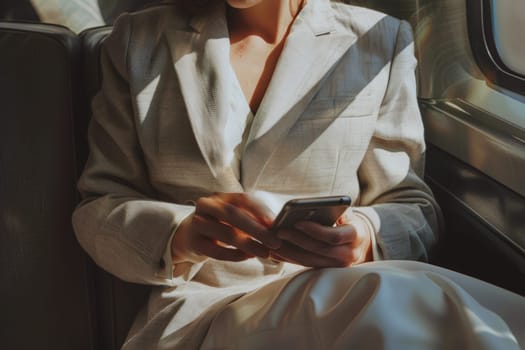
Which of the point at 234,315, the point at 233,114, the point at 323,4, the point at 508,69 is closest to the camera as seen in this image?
the point at 234,315

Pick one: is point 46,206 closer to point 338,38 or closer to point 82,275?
point 82,275

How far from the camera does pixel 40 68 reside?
142 centimetres

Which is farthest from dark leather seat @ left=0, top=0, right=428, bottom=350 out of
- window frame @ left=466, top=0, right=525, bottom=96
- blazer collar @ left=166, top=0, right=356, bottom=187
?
window frame @ left=466, top=0, right=525, bottom=96

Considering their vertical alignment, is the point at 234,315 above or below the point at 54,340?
above

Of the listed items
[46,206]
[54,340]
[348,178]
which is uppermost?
[348,178]

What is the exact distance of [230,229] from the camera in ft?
3.72

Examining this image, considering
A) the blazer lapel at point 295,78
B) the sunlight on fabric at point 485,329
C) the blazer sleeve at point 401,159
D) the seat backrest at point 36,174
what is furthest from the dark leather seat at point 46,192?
the sunlight on fabric at point 485,329

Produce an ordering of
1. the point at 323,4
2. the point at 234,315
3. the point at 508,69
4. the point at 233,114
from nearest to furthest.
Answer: the point at 234,315, the point at 233,114, the point at 323,4, the point at 508,69

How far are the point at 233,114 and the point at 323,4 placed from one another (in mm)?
263

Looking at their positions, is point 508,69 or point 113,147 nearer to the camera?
point 113,147

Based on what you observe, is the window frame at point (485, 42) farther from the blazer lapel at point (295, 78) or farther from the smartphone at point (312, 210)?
the smartphone at point (312, 210)

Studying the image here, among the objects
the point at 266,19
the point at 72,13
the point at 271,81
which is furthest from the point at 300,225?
the point at 72,13

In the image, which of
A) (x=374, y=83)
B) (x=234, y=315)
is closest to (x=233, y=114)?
(x=374, y=83)

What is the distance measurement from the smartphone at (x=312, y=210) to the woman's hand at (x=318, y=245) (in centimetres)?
1
